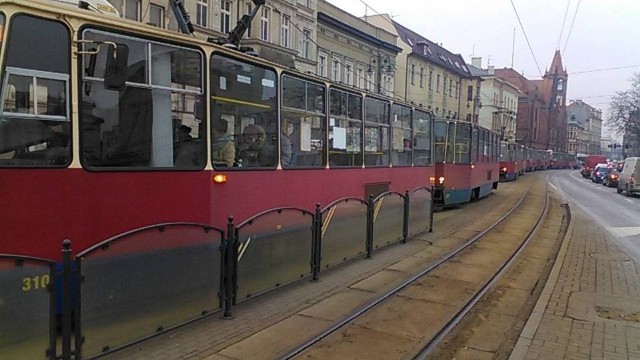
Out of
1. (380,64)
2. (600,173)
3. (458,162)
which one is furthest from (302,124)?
(600,173)

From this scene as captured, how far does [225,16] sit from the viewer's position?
24.9 m

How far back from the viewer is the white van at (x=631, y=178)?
29125 mm

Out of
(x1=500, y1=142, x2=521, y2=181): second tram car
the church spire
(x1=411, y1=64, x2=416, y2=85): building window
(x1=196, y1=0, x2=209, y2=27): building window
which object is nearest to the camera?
(x1=196, y1=0, x2=209, y2=27): building window

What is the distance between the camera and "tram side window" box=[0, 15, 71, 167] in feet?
14.1

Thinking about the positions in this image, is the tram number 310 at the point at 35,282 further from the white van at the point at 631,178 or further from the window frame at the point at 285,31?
the white van at the point at 631,178

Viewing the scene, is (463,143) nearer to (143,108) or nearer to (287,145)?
(287,145)

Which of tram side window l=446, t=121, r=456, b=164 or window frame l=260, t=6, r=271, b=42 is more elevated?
window frame l=260, t=6, r=271, b=42

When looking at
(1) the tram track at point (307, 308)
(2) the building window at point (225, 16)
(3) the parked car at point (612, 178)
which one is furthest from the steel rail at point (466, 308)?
(3) the parked car at point (612, 178)

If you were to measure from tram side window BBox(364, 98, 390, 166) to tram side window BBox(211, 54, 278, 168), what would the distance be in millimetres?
3319

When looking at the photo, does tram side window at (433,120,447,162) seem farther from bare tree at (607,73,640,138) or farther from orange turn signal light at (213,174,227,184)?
bare tree at (607,73,640,138)

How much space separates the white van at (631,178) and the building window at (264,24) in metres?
22.5

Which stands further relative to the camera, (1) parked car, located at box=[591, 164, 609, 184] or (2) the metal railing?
(1) parked car, located at box=[591, 164, 609, 184]

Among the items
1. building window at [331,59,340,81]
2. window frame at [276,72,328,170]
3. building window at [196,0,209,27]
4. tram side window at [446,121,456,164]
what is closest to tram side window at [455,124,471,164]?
tram side window at [446,121,456,164]

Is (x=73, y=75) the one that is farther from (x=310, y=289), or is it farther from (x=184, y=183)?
(x=310, y=289)
